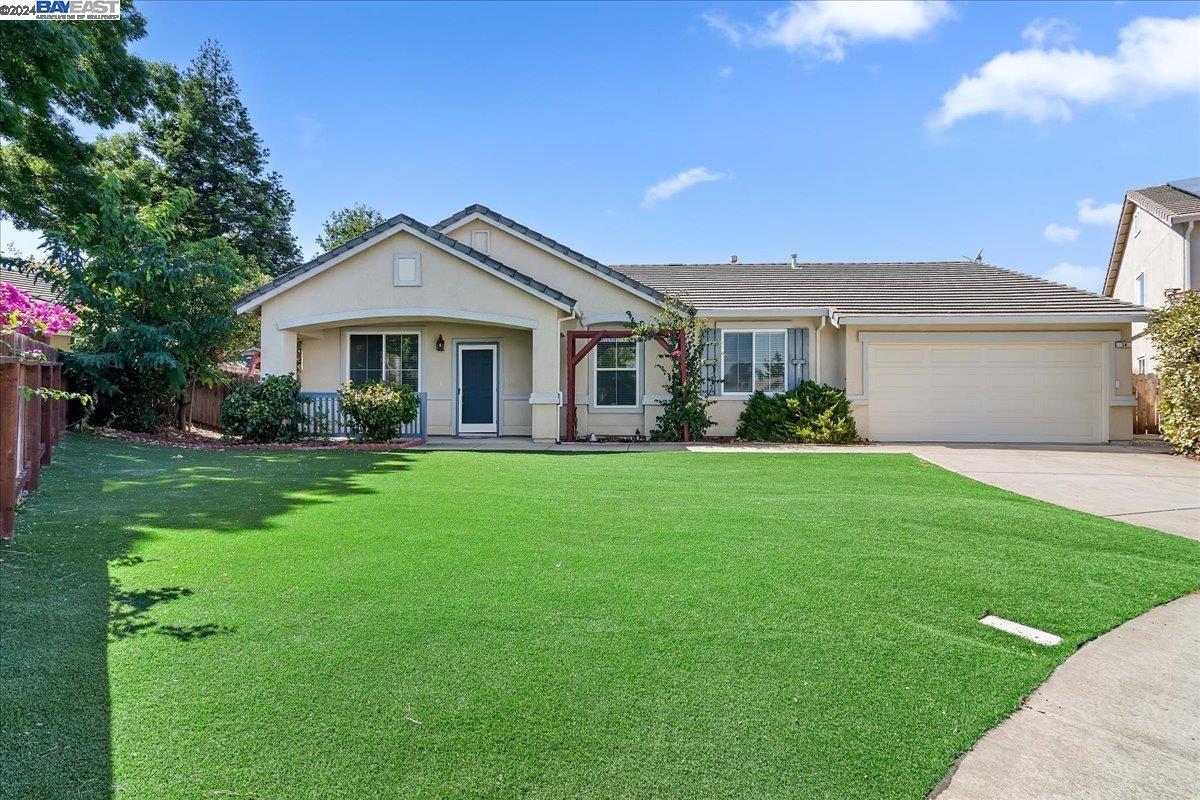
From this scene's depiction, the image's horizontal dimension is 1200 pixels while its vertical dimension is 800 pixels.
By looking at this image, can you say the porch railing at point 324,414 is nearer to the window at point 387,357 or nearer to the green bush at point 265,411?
the green bush at point 265,411

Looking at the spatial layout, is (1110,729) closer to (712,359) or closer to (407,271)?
(712,359)

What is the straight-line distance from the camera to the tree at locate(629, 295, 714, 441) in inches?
557

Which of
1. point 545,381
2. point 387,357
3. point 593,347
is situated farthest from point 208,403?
point 593,347

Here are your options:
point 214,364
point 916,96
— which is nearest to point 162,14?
point 214,364

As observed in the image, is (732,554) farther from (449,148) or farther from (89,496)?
(449,148)

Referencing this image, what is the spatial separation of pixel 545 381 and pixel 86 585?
10212mm

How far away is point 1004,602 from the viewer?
4090 mm

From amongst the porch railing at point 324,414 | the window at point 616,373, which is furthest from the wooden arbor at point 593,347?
the porch railing at point 324,414

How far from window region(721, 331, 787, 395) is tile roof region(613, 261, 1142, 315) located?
786 millimetres

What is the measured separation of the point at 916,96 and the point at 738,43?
12.8 feet

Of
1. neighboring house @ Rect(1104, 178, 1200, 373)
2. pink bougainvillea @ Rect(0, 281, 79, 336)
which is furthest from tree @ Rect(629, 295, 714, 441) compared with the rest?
neighboring house @ Rect(1104, 178, 1200, 373)

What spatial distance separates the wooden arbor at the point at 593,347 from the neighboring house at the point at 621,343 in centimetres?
37

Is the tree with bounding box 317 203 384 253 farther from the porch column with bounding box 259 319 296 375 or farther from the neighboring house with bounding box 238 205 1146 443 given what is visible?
the porch column with bounding box 259 319 296 375

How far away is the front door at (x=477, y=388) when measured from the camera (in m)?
15.5
